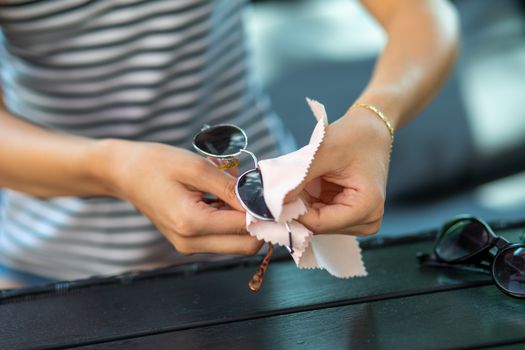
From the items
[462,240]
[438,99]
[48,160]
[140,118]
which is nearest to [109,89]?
[140,118]

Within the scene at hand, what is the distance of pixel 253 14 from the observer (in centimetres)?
181

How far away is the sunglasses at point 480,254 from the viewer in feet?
2.01

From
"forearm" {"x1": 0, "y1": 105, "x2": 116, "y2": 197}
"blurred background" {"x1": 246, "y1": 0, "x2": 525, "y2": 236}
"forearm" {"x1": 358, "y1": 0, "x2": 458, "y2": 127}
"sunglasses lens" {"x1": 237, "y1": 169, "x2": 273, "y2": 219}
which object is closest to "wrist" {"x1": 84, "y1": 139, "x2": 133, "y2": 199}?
"forearm" {"x1": 0, "y1": 105, "x2": 116, "y2": 197}

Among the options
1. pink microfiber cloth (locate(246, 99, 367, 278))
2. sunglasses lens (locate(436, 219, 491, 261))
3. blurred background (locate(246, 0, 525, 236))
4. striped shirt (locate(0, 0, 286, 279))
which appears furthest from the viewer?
blurred background (locate(246, 0, 525, 236))

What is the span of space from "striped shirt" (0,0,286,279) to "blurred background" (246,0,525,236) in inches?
22.0

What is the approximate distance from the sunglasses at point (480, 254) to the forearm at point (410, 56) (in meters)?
0.12

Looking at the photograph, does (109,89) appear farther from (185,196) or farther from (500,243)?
(500,243)

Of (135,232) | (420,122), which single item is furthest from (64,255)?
(420,122)

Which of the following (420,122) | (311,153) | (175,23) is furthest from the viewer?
(420,122)

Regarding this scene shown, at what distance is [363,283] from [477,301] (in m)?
0.10

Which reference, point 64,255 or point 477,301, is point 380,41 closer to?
point 64,255

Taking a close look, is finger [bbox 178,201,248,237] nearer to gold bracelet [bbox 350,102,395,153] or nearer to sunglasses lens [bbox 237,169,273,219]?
sunglasses lens [bbox 237,169,273,219]

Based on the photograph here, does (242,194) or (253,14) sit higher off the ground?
(253,14)

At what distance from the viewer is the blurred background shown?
59.8 inches
